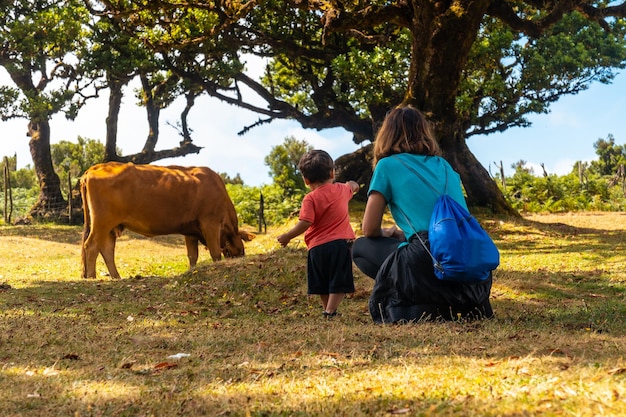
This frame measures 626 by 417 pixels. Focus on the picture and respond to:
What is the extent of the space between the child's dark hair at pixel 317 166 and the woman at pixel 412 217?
3.35 feet

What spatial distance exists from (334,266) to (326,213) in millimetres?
512

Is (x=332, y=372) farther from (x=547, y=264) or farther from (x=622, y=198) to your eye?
(x=622, y=198)

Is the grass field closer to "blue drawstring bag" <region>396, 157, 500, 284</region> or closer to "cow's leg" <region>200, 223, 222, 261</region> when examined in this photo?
"blue drawstring bag" <region>396, 157, 500, 284</region>

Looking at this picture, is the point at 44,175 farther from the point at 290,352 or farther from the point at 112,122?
the point at 290,352

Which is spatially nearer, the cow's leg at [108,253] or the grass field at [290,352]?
the grass field at [290,352]

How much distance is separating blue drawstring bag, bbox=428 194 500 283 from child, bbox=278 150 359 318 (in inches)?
66.0

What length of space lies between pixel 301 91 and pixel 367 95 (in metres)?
6.75

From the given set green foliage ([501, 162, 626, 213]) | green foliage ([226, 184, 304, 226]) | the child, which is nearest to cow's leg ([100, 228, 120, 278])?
the child

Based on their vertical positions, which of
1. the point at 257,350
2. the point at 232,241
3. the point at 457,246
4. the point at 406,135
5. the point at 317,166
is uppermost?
the point at 406,135

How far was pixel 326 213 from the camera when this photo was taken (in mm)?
6809

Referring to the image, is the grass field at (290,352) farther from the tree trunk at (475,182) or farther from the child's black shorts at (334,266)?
the tree trunk at (475,182)

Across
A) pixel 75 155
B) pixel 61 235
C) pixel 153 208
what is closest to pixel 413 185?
pixel 153 208

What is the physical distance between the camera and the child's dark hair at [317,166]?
264 inches

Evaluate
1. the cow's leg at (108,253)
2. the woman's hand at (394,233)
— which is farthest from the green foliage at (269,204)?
the woman's hand at (394,233)
